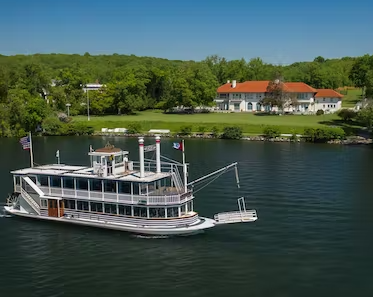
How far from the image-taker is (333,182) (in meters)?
54.5

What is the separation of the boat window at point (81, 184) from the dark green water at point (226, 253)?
10.9 ft

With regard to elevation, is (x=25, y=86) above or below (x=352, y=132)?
above

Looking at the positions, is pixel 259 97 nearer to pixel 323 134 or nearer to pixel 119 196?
pixel 323 134

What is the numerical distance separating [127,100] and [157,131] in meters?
24.6

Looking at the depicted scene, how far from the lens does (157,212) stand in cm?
3619

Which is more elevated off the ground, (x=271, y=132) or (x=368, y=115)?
(x=368, y=115)

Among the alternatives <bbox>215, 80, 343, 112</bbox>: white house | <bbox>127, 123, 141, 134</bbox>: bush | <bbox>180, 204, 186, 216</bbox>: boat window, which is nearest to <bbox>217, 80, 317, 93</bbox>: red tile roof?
<bbox>215, 80, 343, 112</bbox>: white house

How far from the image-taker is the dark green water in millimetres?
28219

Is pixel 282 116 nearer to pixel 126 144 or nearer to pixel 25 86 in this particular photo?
pixel 126 144

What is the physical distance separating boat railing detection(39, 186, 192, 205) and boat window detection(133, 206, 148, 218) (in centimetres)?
53

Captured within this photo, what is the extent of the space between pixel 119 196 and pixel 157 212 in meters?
3.40

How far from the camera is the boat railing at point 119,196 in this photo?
35.8 meters

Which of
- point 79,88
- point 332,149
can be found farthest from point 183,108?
point 332,149

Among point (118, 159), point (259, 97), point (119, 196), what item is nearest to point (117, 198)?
point (119, 196)
